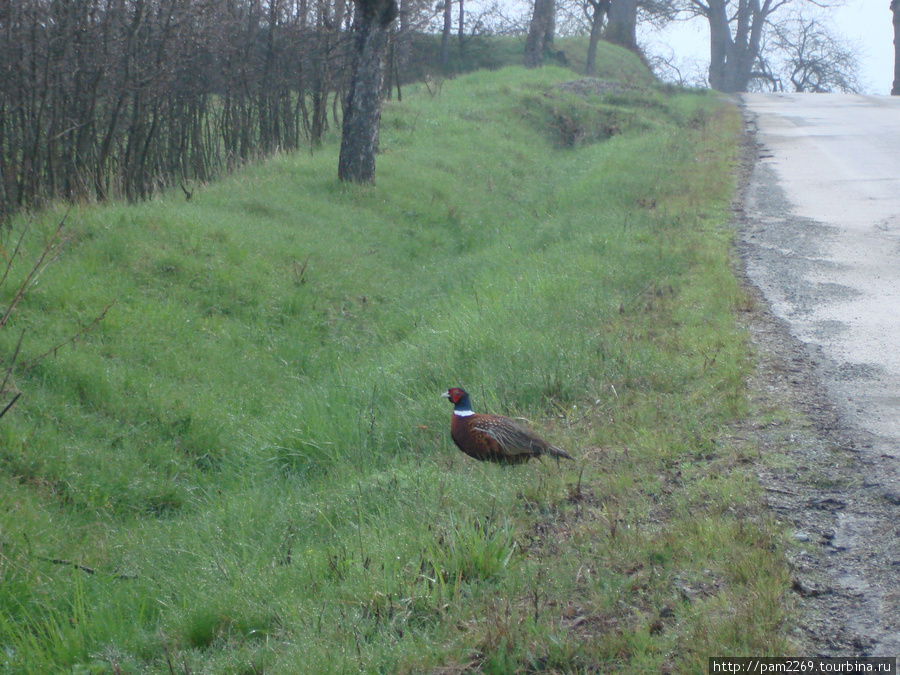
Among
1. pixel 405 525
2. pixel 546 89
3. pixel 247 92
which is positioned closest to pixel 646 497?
pixel 405 525

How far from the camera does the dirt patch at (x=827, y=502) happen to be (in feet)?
9.04

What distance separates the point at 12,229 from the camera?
26.7 feet

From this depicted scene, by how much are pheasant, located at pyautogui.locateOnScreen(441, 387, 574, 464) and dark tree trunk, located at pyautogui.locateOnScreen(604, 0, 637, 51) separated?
37.6 m

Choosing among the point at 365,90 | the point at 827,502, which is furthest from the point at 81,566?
the point at 365,90

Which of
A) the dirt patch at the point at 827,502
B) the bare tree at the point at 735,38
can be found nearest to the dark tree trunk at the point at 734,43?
the bare tree at the point at 735,38

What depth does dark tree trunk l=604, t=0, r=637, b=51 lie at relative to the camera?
123 feet

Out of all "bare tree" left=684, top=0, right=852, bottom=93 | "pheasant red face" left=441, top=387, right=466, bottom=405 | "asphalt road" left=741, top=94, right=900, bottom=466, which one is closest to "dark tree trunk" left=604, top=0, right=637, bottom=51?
"bare tree" left=684, top=0, right=852, bottom=93

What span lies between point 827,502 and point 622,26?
3885 centimetres

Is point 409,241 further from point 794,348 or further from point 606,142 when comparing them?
point 606,142

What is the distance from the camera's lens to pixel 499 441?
13.9 feet

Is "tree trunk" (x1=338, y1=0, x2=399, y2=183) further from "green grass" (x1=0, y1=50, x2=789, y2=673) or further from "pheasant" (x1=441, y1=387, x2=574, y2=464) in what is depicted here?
"pheasant" (x1=441, y1=387, x2=574, y2=464)

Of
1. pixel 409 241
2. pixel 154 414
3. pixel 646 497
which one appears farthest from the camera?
pixel 409 241

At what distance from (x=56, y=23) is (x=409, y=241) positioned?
553 cm

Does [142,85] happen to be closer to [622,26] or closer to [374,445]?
[374,445]
